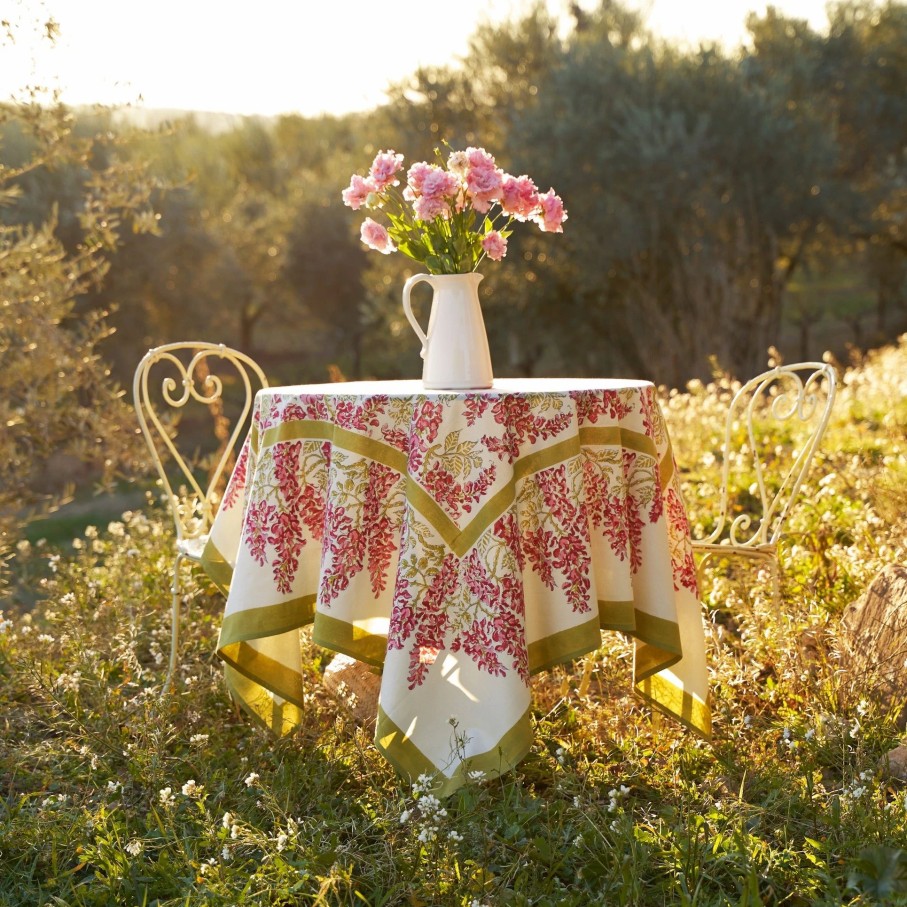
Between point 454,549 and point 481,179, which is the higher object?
Result: point 481,179

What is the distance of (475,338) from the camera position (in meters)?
3.06

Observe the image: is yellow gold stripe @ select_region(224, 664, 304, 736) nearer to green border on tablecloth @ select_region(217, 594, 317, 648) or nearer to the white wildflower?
green border on tablecloth @ select_region(217, 594, 317, 648)

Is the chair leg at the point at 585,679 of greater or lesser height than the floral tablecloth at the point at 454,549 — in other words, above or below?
below

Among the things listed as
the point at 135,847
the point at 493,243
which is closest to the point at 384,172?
the point at 493,243

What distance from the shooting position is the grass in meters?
2.36

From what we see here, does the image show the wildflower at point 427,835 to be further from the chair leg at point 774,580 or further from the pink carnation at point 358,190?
the pink carnation at point 358,190

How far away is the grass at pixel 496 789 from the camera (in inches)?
92.7

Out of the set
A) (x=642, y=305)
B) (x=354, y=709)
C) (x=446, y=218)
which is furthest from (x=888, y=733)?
(x=642, y=305)

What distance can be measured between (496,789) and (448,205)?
1.76 metres

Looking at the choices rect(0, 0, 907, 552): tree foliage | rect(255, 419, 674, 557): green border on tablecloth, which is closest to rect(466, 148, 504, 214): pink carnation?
rect(255, 419, 674, 557): green border on tablecloth

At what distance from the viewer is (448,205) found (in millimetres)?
2939

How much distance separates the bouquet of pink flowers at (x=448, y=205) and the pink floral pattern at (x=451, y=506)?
55 cm

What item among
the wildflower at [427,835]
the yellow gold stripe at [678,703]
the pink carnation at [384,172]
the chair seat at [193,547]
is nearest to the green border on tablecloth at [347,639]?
the wildflower at [427,835]

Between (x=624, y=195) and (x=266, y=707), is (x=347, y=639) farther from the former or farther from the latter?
(x=624, y=195)
